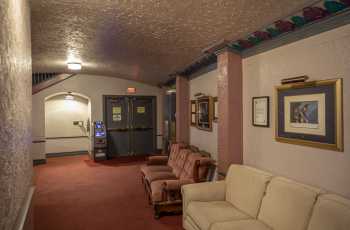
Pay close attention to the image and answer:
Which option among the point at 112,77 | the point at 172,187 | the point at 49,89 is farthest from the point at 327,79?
the point at 49,89

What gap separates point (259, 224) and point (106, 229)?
6.53 feet

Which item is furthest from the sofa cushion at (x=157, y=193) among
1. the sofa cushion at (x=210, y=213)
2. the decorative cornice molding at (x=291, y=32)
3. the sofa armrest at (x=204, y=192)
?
the decorative cornice molding at (x=291, y=32)

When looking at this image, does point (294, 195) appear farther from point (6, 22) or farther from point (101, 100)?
point (101, 100)

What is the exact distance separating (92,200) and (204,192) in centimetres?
222

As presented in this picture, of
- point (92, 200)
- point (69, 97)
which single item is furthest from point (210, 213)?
point (69, 97)

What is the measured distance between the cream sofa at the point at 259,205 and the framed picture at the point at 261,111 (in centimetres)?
60

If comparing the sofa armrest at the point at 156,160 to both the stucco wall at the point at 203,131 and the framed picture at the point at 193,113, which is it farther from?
the framed picture at the point at 193,113

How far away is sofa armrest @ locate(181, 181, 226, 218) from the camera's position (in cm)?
316

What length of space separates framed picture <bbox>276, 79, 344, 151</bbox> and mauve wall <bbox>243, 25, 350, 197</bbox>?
0.19 feet

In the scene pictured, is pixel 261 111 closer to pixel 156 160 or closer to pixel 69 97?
pixel 156 160

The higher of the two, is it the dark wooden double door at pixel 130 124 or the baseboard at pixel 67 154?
the dark wooden double door at pixel 130 124

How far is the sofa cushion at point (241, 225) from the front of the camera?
238cm

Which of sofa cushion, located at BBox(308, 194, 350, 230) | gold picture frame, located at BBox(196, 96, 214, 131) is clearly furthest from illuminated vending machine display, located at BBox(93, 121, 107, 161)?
sofa cushion, located at BBox(308, 194, 350, 230)

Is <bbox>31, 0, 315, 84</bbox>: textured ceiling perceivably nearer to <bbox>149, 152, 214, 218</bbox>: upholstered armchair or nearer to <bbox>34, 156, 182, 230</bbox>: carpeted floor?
<bbox>149, 152, 214, 218</bbox>: upholstered armchair
